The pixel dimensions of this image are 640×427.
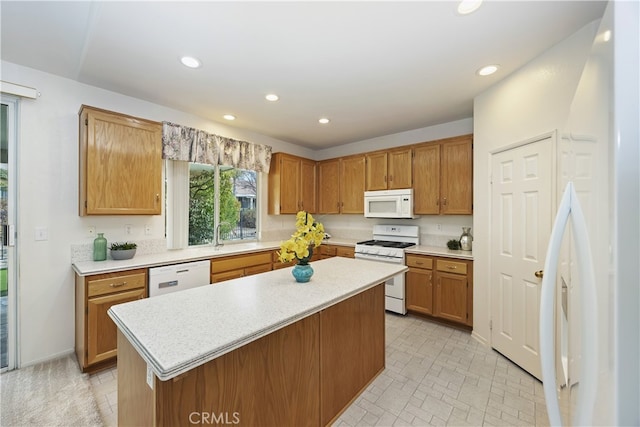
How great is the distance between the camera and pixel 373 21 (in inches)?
69.6

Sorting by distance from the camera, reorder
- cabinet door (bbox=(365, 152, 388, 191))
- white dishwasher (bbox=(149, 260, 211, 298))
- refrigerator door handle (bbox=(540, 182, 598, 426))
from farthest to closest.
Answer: cabinet door (bbox=(365, 152, 388, 191)) < white dishwasher (bbox=(149, 260, 211, 298)) < refrigerator door handle (bbox=(540, 182, 598, 426))

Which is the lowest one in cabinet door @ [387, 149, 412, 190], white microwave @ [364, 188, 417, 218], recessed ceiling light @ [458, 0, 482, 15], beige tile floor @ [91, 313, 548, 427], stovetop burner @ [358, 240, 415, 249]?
beige tile floor @ [91, 313, 548, 427]

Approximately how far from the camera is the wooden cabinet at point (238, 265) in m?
3.06

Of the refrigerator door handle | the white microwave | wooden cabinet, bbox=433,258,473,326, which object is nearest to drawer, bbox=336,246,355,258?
the white microwave

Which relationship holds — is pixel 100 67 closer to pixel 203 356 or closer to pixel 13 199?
pixel 13 199

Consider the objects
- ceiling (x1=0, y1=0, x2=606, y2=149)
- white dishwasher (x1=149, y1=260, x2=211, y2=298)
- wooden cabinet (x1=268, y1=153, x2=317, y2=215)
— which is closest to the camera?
ceiling (x1=0, y1=0, x2=606, y2=149)

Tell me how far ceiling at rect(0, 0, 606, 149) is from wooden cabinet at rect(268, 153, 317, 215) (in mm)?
1389

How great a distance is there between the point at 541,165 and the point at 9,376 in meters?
4.71

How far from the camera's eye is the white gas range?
3537mm

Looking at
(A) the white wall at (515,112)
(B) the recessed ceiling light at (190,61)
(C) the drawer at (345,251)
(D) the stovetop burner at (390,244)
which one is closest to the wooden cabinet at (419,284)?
(D) the stovetop burner at (390,244)

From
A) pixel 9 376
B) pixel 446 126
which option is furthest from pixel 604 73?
pixel 9 376

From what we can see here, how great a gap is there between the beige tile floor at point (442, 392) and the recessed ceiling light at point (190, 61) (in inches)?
105

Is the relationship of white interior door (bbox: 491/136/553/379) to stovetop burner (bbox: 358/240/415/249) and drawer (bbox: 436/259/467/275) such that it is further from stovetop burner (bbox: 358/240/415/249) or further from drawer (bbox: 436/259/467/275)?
stovetop burner (bbox: 358/240/415/249)

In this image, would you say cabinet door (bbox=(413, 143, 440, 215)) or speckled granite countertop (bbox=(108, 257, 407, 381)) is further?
cabinet door (bbox=(413, 143, 440, 215))
